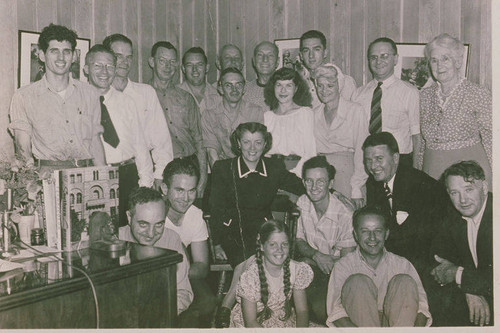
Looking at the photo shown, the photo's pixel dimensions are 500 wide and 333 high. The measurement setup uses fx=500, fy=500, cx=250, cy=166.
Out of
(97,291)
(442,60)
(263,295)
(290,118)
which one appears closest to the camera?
(97,291)

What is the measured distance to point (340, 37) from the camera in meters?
2.61

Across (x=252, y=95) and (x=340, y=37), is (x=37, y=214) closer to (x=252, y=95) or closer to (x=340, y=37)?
(x=252, y=95)

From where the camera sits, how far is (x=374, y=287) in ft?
7.23

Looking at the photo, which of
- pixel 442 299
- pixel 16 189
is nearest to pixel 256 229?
pixel 442 299

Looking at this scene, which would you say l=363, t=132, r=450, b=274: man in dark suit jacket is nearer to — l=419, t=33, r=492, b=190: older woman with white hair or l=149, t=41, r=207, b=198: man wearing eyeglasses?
l=419, t=33, r=492, b=190: older woman with white hair

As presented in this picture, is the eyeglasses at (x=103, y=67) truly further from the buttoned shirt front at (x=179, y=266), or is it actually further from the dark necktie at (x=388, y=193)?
the dark necktie at (x=388, y=193)

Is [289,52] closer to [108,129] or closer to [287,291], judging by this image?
[108,129]

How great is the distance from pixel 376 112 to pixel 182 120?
1.05 m

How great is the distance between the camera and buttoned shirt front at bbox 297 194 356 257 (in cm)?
242

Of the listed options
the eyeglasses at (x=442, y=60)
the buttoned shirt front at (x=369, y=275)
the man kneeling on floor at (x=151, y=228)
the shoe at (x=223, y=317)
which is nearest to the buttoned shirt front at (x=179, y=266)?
the man kneeling on floor at (x=151, y=228)

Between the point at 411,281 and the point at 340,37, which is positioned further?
the point at 340,37

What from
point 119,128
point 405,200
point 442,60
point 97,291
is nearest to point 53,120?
point 119,128

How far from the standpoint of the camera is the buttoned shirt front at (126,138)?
2504 mm

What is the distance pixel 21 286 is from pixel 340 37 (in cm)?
192
